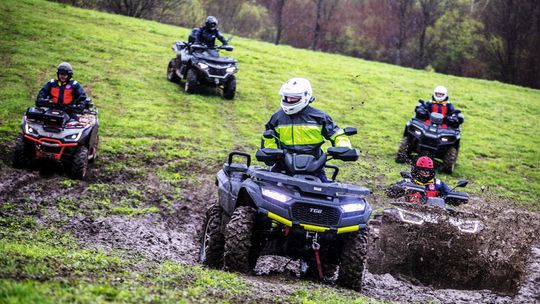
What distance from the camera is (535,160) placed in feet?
70.0

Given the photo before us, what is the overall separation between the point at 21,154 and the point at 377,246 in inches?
278

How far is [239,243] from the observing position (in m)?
7.45

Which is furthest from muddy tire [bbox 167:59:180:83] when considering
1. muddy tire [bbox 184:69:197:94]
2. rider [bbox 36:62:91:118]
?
rider [bbox 36:62:91:118]

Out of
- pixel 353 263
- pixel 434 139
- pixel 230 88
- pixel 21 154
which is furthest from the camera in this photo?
pixel 230 88

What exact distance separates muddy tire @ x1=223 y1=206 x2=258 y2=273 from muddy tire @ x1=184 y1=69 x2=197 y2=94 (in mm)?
14469

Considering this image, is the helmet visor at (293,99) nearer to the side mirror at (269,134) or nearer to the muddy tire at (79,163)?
the side mirror at (269,134)

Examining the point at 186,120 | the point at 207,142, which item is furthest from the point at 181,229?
the point at 186,120

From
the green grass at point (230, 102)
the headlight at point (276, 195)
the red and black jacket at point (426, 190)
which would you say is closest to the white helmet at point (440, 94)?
the green grass at point (230, 102)

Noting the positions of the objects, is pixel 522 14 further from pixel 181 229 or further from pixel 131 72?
pixel 181 229

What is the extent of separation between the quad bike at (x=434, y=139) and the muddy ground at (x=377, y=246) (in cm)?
616

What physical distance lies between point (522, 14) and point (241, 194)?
153 ft

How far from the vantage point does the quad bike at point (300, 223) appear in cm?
748

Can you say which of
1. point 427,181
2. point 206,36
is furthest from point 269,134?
point 206,36

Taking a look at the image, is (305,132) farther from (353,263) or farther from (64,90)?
(64,90)
